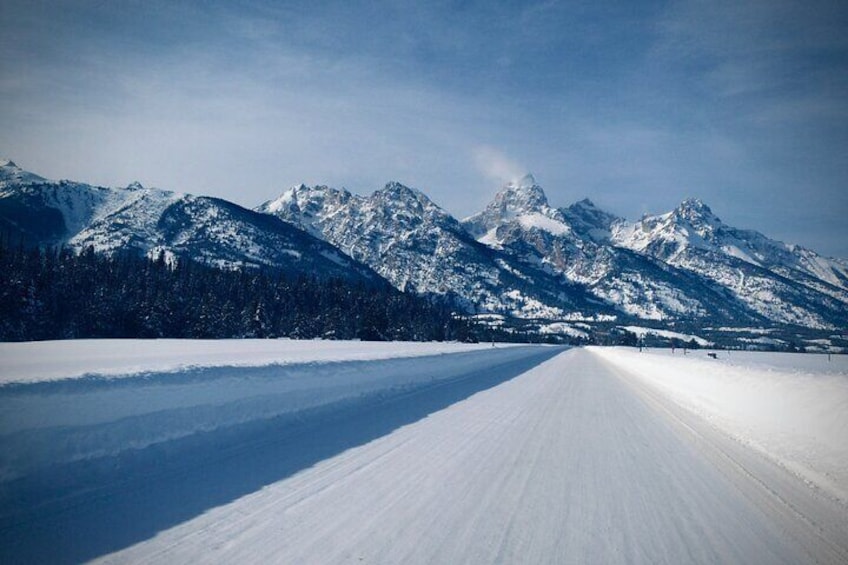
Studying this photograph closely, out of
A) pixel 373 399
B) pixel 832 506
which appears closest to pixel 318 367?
pixel 373 399

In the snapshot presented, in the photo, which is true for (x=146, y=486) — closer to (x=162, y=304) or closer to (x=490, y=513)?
(x=490, y=513)

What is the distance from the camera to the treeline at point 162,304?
200ft

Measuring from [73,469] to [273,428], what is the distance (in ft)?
13.2

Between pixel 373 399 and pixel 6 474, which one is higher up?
pixel 6 474

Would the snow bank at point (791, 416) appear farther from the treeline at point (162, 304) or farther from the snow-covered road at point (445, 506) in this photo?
the treeline at point (162, 304)

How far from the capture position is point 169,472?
19.8 ft

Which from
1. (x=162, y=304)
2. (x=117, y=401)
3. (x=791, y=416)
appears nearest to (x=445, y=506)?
(x=117, y=401)

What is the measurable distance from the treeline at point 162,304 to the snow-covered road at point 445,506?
215 feet

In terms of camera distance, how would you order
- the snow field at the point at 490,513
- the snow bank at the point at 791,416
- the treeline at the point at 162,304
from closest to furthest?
the snow field at the point at 490,513
the snow bank at the point at 791,416
the treeline at the point at 162,304

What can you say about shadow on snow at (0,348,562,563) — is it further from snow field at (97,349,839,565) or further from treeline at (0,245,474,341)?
treeline at (0,245,474,341)

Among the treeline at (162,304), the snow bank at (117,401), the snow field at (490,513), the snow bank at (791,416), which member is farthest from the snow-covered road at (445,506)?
the treeline at (162,304)

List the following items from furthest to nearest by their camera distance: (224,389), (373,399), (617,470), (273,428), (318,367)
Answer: (373,399), (318,367), (273,428), (224,389), (617,470)

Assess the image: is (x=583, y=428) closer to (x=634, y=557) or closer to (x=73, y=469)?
(x=634, y=557)

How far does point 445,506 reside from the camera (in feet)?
17.0
